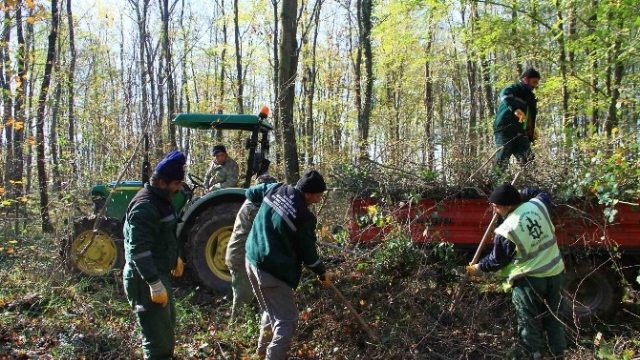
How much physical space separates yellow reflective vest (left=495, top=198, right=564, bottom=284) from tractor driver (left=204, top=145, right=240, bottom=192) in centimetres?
369

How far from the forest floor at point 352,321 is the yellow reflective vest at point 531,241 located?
792mm

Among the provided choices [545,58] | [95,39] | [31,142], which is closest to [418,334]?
[31,142]

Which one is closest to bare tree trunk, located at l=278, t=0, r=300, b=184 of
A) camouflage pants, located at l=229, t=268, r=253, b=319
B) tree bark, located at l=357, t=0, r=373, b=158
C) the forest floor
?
the forest floor

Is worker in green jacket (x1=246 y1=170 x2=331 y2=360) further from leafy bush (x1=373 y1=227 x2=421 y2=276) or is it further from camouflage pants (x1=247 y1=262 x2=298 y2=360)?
leafy bush (x1=373 y1=227 x2=421 y2=276)

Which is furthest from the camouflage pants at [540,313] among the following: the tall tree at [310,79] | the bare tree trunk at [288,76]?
the tall tree at [310,79]

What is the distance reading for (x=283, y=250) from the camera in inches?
174

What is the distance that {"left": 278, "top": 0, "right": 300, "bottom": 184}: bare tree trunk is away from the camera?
816 cm

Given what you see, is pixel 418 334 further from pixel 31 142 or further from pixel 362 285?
pixel 31 142

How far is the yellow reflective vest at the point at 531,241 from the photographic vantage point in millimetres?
4566

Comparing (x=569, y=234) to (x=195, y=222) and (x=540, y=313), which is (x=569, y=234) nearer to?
(x=540, y=313)

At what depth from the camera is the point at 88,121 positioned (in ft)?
38.2

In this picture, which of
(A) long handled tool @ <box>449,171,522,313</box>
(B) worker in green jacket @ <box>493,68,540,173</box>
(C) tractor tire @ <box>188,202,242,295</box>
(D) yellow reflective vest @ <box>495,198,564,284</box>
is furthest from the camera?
(B) worker in green jacket @ <box>493,68,540,173</box>

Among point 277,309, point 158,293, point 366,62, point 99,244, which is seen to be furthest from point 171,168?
point 366,62

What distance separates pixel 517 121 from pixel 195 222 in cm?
428
